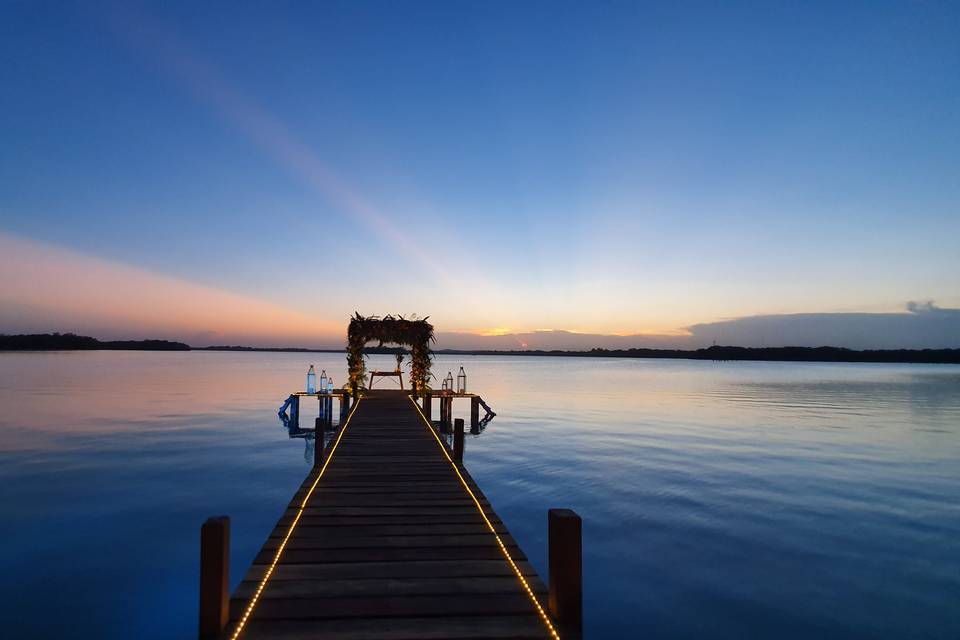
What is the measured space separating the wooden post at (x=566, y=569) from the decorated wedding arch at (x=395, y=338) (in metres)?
Result: 18.6

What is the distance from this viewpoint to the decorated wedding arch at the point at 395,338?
22281 millimetres

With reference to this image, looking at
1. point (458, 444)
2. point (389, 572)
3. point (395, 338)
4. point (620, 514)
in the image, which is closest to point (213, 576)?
point (389, 572)

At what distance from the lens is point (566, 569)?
161 inches

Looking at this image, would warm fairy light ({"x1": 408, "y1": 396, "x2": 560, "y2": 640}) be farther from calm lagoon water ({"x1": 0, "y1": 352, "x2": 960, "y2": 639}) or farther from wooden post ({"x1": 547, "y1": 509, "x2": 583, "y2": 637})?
calm lagoon water ({"x1": 0, "y1": 352, "x2": 960, "y2": 639})

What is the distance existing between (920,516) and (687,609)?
768 centimetres

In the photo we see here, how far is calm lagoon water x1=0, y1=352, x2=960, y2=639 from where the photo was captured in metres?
7.64

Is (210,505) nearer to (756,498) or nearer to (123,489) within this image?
(123,489)

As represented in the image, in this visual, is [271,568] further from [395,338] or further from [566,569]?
[395,338]

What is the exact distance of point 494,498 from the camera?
43.3 ft

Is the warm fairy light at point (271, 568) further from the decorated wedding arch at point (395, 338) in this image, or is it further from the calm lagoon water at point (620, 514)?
the decorated wedding arch at point (395, 338)

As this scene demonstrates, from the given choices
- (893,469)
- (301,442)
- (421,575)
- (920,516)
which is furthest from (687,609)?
(301,442)

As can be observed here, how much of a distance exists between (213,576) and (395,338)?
1905cm

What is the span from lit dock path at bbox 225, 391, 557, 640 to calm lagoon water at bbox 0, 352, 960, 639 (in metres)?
2.62

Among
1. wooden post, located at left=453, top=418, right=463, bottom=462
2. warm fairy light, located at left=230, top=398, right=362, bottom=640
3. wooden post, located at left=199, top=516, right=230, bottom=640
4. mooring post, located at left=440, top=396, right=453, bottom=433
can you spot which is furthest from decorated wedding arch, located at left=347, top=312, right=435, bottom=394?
wooden post, located at left=199, top=516, right=230, bottom=640
